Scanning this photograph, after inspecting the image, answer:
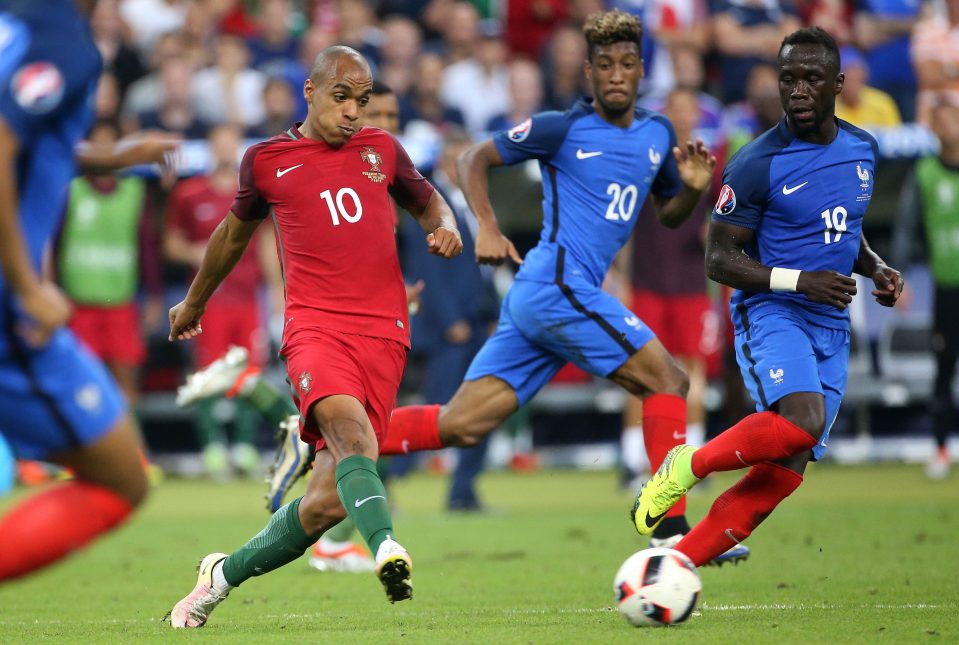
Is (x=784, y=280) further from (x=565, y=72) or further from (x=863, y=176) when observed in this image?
(x=565, y=72)

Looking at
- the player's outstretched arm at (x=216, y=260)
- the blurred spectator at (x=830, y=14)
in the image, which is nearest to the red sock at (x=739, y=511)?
the player's outstretched arm at (x=216, y=260)

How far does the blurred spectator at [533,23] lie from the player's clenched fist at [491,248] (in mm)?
10822

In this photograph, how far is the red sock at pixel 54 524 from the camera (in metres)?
5.19

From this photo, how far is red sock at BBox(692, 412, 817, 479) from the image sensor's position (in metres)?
6.66

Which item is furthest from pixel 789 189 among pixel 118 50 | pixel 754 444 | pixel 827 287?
pixel 118 50

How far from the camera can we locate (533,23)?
730 inches

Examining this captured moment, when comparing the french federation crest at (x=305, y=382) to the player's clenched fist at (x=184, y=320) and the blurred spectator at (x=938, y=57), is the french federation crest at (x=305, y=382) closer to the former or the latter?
the player's clenched fist at (x=184, y=320)

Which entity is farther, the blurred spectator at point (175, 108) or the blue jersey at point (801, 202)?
the blurred spectator at point (175, 108)

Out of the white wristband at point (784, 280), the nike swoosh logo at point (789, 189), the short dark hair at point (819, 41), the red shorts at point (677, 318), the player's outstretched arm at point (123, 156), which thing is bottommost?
the red shorts at point (677, 318)

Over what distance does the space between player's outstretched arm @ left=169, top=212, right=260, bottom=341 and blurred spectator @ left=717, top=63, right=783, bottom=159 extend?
6.36 meters

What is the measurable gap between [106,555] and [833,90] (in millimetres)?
5810

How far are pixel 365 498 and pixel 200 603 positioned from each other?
1064 millimetres

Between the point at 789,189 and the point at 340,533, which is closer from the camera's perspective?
the point at 789,189

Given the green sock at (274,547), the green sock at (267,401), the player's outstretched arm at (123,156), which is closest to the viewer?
the player's outstretched arm at (123,156)
